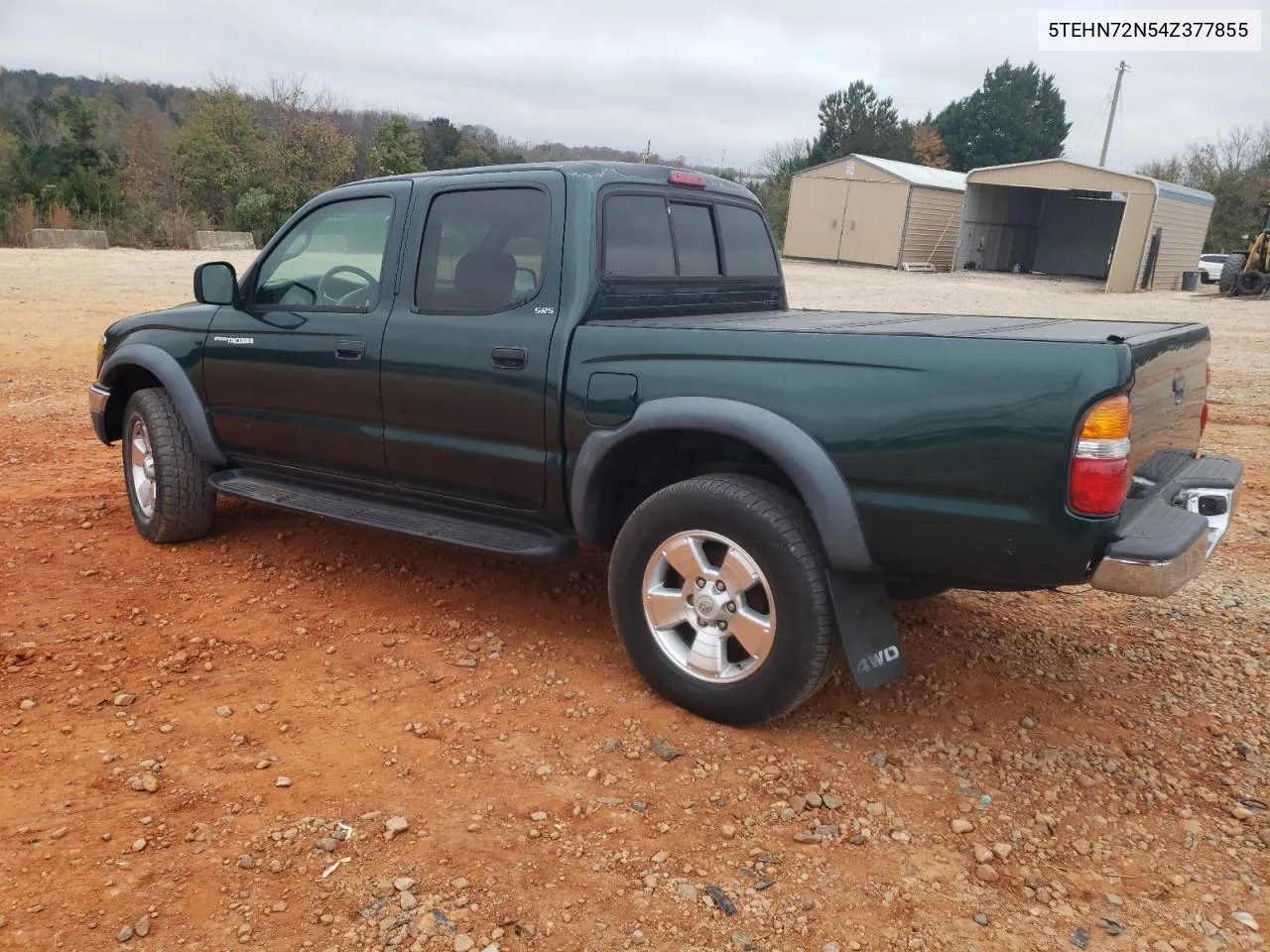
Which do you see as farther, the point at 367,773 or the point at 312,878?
the point at 367,773

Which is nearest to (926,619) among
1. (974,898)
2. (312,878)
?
(974,898)

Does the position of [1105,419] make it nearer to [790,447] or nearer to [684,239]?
[790,447]

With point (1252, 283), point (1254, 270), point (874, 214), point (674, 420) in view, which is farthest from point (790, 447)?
point (874, 214)

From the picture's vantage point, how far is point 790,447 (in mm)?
3021

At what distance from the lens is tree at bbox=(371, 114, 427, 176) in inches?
1415

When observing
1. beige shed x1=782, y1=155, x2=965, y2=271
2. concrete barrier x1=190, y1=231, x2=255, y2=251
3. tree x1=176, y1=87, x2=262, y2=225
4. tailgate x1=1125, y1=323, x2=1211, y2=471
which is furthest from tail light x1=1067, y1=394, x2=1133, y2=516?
tree x1=176, y1=87, x2=262, y2=225

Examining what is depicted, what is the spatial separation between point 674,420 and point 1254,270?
27.3 meters

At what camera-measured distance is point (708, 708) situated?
3.31 m

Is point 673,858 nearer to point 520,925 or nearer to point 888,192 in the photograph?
point 520,925

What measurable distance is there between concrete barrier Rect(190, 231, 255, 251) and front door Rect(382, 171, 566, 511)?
25.3 metres

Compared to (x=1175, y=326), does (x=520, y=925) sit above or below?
below

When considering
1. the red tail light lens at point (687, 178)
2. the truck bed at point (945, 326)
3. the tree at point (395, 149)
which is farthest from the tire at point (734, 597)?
the tree at point (395, 149)

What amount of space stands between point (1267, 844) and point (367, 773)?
263 centimetres

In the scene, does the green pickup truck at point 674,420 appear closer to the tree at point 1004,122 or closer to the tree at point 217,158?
the tree at point 217,158
